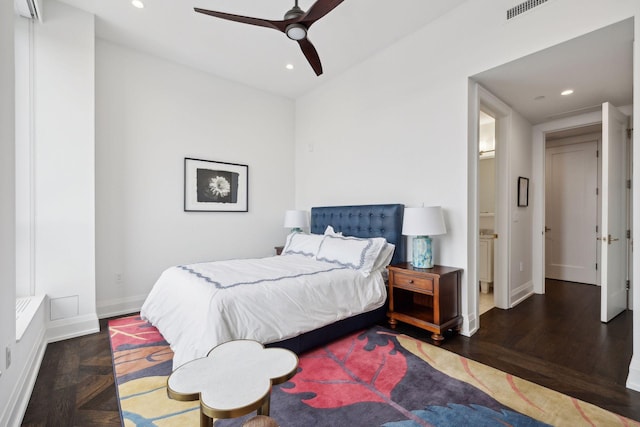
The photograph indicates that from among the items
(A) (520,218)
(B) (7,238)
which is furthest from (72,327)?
(A) (520,218)

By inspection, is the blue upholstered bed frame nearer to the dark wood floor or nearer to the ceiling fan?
the dark wood floor

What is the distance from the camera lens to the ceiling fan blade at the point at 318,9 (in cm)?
187

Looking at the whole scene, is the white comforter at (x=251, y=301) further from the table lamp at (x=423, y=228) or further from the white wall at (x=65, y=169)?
the white wall at (x=65, y=169)

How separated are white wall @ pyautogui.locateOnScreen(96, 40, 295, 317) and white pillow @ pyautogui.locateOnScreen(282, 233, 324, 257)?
3.19ft

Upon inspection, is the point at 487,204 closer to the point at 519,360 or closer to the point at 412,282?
the point at 412,282

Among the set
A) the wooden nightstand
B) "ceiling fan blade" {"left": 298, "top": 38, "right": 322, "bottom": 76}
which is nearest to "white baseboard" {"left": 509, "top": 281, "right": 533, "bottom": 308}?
the wooden nightstand

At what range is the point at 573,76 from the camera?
275cm

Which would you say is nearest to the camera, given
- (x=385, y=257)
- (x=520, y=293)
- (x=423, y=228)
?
(x=423, y=228)

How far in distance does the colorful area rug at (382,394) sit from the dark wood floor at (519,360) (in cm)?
13

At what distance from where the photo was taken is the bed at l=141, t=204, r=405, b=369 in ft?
6.50

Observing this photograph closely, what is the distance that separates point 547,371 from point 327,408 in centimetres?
168

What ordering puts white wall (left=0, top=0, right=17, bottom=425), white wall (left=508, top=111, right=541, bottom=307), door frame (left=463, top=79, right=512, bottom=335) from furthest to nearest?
1. white wall (left=508, top=111, right=541, bottom=307)
2. door frame (left=463, top=79, right=512, bottom=335)
3. white wall (left=0, top=0, right=17, bottom=425)

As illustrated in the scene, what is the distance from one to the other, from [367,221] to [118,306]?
10.1ft

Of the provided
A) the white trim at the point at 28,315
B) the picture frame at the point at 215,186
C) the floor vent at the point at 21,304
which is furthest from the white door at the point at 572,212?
the floor vent at the point at 21,304
